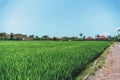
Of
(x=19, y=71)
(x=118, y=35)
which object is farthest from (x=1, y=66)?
(x=118, y=35)

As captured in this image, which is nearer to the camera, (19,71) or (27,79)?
(27,79)

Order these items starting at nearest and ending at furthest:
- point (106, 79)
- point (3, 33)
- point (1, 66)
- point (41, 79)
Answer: point (41, 79)
point (1, 66)
point (106, 79)
point (3, 33)

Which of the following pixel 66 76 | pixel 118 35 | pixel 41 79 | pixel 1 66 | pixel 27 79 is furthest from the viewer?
pixel 118 35

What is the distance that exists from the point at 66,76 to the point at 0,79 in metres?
0.99

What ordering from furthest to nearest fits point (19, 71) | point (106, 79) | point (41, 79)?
point (106, 79) < point (19, 71) < point (41, 79)

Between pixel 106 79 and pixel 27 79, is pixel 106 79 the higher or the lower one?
the lower one

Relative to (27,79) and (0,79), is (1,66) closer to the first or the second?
(0,79)

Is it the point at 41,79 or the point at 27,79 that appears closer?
the point at 27,79

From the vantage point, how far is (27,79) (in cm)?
300

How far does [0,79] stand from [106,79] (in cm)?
241

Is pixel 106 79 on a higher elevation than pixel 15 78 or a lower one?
lower

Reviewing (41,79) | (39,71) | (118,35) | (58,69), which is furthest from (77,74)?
(118,35)

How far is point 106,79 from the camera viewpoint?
519 centimetres

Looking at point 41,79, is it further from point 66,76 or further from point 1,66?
point 1,66
